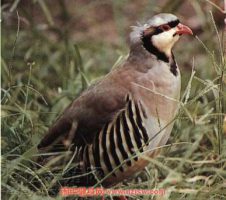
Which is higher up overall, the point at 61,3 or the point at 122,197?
the point at 61,3

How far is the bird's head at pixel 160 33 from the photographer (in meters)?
2.94

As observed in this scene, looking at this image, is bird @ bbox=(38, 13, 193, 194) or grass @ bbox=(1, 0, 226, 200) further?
bird @ bbox=(38, 13, 193, 194)

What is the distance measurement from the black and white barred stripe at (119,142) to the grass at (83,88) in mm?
124

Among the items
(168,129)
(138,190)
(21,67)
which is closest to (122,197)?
(138,190)

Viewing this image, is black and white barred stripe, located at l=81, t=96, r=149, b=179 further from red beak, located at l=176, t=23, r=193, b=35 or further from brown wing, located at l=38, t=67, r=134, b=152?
red beak, located at l=176, t=23, r=193, b=35

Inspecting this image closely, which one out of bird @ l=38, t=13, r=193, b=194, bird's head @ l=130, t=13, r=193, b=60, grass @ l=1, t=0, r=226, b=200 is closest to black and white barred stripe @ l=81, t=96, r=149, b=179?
bird @ l=38, t=13, r=193, b=194

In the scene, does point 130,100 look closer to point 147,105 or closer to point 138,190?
point 147,105

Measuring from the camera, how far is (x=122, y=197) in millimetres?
3094

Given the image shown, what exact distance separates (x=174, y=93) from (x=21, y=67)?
179 centimetres

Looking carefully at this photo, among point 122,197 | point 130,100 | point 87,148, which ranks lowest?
point 122,197

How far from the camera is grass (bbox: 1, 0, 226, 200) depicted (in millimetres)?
2727

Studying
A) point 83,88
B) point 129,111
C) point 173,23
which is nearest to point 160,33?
point 173,23

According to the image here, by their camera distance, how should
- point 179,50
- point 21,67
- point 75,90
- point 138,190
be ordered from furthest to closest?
point 179,50 < point 21,67 < point 75,90 < point 138,190

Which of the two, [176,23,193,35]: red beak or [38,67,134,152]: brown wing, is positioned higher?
[176,23,193,35]: red beak
